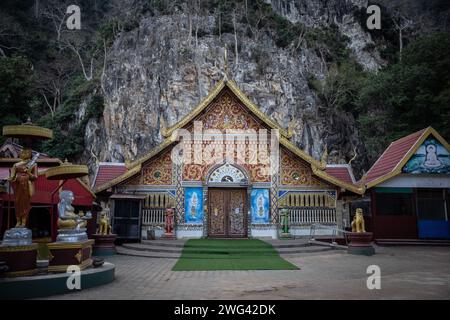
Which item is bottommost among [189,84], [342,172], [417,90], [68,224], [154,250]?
[154,250]

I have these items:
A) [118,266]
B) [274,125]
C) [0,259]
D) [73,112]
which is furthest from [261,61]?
[0,259]

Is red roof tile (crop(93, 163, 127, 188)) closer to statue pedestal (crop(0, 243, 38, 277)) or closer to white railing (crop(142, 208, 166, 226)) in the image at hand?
white railing (crop(142, 208, 166, 226))

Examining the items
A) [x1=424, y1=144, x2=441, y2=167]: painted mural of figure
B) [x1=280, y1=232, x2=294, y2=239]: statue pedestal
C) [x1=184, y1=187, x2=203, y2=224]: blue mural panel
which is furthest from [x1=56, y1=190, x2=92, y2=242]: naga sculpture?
[x1=424, y1=144, x2=441, y2=167]: painted mural of figure

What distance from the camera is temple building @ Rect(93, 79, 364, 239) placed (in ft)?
47.3

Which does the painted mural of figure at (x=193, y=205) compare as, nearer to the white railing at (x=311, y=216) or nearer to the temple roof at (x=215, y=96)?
the temple roof at (x=215, y=96)

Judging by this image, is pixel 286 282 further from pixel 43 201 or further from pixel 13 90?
pixel 13 90

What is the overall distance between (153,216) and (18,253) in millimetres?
8862

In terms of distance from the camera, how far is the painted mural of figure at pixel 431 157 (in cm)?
1420

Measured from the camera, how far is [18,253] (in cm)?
554

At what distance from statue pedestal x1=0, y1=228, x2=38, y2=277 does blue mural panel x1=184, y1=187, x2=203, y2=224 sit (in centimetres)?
882

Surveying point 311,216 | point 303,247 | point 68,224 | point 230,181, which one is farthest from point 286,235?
point 68,224

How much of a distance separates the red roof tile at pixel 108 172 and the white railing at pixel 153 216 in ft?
8.67

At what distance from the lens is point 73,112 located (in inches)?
1567

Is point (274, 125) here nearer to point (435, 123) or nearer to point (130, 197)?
point (130, 197)
